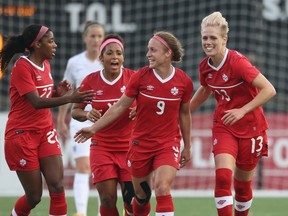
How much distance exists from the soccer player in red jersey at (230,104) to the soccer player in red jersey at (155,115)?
272mm

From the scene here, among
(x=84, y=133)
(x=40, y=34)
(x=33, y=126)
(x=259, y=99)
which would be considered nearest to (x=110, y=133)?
A: (x=84, y=133)

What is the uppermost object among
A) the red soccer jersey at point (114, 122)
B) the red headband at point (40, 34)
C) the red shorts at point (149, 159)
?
the red headband at point (40, 34)

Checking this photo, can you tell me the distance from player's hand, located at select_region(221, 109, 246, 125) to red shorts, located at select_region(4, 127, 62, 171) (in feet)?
5.02

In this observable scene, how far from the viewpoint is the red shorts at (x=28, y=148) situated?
28.6ft

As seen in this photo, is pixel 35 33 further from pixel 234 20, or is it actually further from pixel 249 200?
pixel 234 20

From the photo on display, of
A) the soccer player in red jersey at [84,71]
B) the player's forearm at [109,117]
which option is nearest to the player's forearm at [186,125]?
the player's forearm at [109,117]

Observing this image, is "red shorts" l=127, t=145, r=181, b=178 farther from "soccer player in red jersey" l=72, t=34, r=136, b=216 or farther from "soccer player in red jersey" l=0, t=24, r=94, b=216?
"soccer player in red jersey" l=0, t=24, r=94, b=216

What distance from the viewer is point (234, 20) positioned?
57.2ft

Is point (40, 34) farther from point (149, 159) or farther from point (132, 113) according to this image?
point (149, 159)

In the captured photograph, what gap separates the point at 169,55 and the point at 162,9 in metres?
A: 9.15

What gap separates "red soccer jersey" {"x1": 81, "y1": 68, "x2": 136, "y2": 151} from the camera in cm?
897

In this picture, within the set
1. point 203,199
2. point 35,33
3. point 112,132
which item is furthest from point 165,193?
point 203,199

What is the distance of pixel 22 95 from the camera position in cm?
863

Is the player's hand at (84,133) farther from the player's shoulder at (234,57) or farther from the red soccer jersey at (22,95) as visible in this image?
the player's shoulder at (234,57)
